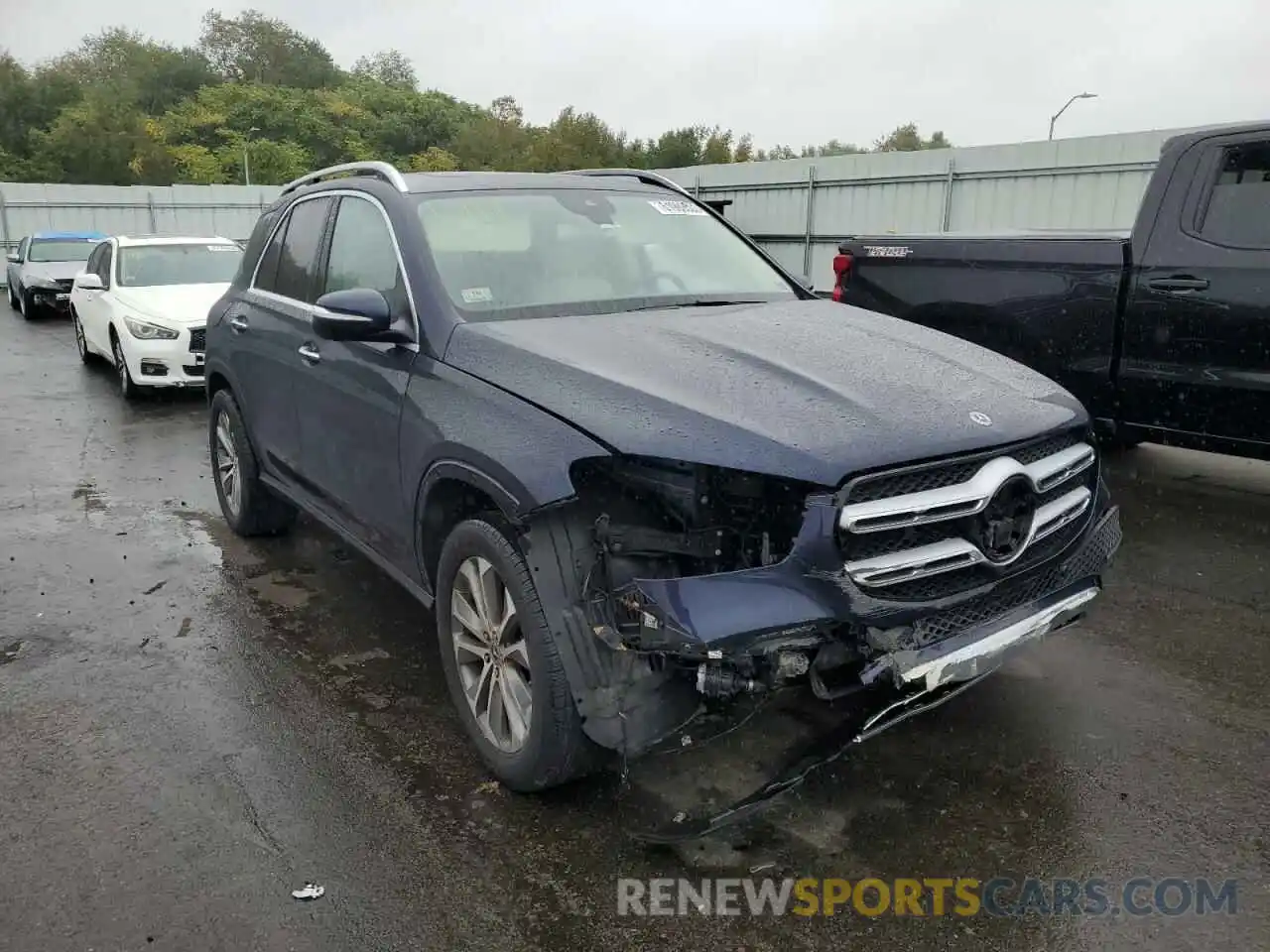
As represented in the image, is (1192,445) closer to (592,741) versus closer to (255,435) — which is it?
(592,741)

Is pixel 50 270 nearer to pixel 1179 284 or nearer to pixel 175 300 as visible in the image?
pixel 175 300

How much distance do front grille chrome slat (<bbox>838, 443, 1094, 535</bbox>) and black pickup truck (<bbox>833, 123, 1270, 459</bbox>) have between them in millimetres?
3185

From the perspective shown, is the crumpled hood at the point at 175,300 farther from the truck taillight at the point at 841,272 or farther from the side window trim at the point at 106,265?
the truck taillight at the point at 841,272

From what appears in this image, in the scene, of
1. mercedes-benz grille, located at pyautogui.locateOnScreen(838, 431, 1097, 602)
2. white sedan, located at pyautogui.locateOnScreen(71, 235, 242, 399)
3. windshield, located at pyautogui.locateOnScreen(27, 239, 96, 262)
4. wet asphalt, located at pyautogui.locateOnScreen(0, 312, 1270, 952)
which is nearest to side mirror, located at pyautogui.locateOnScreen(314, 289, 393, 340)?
wet asphalt, located at pyautogui.locateOnScreen(0, 312, 1270, 952)

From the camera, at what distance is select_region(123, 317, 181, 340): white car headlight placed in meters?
10.1

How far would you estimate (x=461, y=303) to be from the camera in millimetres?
3631

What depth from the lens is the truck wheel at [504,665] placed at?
2885mm

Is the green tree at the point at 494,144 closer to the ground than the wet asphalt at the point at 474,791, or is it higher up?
higher up

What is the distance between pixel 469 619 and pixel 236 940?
3.65 feet

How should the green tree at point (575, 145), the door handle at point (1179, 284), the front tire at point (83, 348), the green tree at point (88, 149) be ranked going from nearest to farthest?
the door handle at point (1179, 284) → the front tire at point (83, 348) → the green tree at point (88, 149) → the green tree at point (575, 145)

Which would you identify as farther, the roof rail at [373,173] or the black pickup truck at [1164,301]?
the black pickup truck at [1164,301]

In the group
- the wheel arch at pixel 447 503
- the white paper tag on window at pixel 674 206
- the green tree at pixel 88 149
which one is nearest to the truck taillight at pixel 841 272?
the white paper tag on window at pixel 674 206

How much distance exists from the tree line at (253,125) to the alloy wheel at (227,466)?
53.8 meters

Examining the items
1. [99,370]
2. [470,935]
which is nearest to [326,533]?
[470,935]
